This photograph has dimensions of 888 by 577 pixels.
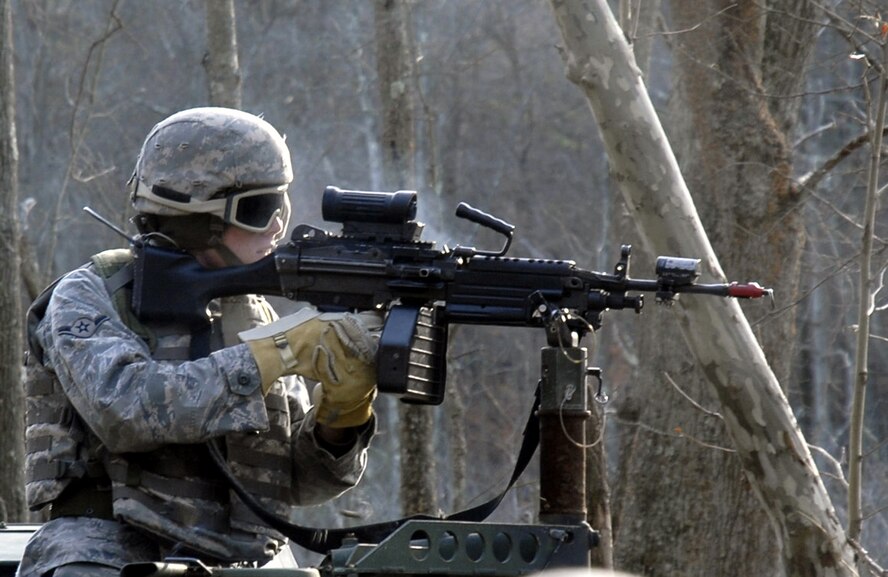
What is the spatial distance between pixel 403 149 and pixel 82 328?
20.4 feet

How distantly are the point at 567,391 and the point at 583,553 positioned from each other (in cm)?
43

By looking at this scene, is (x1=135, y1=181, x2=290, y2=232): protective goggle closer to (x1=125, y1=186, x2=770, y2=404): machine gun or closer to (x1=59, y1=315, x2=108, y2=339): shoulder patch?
(x1=125, y1=186, x2=770, y2=404): machine gun

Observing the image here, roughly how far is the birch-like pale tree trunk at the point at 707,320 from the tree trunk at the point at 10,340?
453 centimetres

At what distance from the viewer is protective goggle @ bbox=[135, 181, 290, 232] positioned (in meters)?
4.15

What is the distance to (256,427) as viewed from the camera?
3.85m

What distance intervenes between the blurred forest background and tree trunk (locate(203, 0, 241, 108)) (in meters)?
0.55

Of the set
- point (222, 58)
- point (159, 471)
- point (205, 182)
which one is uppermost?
point (222, 58)

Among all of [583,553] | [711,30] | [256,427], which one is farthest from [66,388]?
[711,30]

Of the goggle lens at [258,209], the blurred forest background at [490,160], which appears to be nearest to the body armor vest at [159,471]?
the goggle lens at [258,209]

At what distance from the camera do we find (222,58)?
10523 millimetres

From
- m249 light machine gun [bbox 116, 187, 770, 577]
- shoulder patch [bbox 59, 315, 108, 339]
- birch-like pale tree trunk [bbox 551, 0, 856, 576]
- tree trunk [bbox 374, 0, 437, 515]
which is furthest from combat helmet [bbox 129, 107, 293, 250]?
tree trunk [bbox 374, 0, 437, 515]

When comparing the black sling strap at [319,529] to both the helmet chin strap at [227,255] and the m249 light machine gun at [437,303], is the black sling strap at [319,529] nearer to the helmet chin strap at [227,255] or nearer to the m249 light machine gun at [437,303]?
the m249 light machine gun at [437,303]

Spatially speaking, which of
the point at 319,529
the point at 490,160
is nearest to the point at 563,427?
the point at 319,529

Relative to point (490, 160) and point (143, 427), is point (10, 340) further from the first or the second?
point (490, 160)
